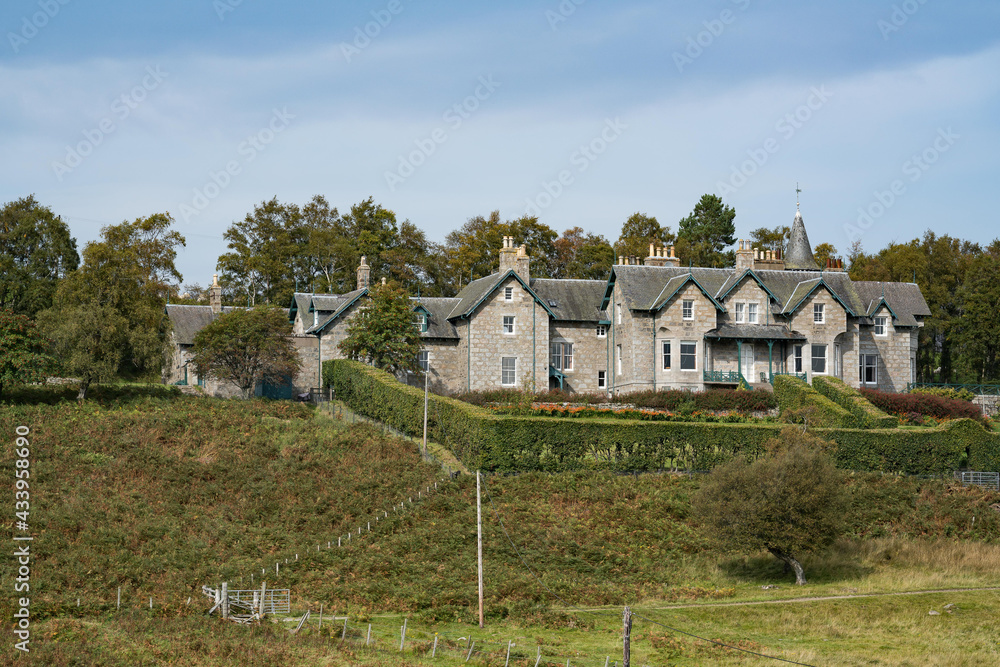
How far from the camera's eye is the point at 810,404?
4781 centimetres

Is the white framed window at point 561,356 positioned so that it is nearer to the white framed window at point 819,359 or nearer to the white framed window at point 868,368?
the white framed window at point 819,359

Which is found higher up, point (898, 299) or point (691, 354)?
point (898, 299)

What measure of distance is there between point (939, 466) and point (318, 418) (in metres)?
26.7

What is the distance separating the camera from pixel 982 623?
92.2 ft

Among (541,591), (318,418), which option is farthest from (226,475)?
(541,591)

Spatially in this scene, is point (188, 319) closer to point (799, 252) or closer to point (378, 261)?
point (378, 261)

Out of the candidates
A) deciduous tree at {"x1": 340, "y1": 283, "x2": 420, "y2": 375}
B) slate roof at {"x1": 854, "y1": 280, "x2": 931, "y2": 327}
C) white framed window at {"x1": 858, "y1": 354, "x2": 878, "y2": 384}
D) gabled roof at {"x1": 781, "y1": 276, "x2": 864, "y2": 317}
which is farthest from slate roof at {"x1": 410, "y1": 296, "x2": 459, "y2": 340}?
slate roof at {"x1": 854, "y1": 280, "x2": 931, "y2": 327}

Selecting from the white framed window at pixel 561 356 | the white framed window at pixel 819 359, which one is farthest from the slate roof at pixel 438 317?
the white framed window at pixel 819 359

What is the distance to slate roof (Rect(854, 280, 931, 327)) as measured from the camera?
59.8 m

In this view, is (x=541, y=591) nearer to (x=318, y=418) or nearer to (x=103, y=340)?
(x=318, y=418)

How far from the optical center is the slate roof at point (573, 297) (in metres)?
57.9

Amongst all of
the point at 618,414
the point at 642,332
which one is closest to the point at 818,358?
the point at 642,332

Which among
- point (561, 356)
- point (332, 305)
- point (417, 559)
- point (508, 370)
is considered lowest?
point (417, 559)

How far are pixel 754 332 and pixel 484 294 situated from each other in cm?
1443
